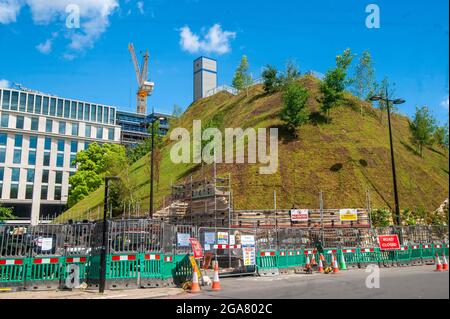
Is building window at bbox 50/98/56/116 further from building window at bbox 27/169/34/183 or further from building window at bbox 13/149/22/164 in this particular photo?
building window at bbox 27/169/34/183

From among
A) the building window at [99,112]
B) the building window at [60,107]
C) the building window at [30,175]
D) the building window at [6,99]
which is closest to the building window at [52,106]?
the building window at [60,107]

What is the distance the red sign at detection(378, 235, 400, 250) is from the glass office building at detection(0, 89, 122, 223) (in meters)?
74.9

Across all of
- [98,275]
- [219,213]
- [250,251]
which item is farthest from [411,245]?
[98,275]

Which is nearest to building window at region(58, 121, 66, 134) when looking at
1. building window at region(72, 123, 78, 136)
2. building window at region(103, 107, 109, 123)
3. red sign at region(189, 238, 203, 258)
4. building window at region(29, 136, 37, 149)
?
building window at region(72, 123, 78, 136)

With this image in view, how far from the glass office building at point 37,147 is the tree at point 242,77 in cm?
4163

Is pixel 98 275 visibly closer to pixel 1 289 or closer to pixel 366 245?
pixel 1 289

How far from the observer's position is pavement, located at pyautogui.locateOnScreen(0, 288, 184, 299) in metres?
11.9

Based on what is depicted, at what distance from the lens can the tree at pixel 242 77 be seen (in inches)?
2960

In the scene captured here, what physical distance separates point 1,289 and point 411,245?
64.6ft

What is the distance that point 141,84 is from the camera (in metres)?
145

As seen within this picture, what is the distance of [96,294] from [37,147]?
90.0 meters

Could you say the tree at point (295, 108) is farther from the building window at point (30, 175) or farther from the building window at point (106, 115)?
the building window at point (106, 115)

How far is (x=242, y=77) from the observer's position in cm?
7600

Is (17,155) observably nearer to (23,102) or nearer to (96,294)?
(23,102)
